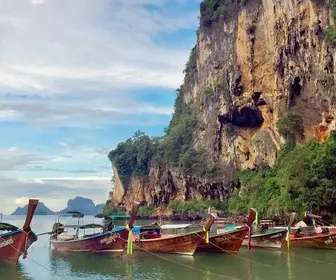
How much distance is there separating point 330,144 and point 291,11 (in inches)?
658

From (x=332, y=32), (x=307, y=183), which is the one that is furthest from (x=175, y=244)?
(x=332, y=32)

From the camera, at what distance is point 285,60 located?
159 ft

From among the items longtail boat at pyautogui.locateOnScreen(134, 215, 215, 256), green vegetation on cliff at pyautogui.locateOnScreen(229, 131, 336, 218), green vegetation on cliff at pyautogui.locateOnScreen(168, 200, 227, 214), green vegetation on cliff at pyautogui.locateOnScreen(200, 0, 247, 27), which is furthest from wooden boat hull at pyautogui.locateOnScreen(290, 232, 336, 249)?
green vegetation on cliff at pyautogui.locateOnScreen(200, 0, 247, 27)

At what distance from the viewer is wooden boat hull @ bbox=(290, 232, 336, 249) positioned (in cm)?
2664

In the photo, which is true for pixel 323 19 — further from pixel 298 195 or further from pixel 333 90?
pixel 298 195

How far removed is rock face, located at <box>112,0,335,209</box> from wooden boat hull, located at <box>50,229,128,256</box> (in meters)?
25.6

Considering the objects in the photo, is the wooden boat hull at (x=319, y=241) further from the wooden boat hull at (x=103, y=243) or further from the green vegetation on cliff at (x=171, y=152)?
the green vegetation on cliff at (x=171, y=152)

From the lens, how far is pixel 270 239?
27703 mm

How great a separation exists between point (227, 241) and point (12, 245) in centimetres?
1053

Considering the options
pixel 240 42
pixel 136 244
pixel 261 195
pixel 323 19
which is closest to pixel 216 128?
pixel 240 42

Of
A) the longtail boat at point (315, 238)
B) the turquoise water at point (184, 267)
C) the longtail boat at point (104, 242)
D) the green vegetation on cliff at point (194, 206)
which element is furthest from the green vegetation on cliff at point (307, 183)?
the longtail boat at point (104, 242)

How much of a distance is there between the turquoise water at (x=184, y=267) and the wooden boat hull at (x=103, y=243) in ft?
1.94

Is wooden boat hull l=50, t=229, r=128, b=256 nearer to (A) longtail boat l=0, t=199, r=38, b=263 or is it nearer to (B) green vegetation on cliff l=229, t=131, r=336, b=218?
(A) longtail boat l=0, t=199, r=38, b=263

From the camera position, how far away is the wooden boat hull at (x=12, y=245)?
21844 mm
